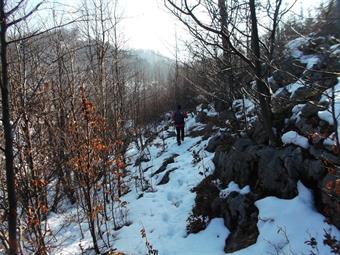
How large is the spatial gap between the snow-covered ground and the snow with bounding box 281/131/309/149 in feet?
2.42

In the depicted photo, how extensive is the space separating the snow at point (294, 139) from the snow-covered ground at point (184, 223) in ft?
2.42

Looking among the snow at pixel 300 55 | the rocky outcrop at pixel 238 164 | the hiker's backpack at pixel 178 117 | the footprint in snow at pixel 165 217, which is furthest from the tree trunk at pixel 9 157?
the hiker's backpack at pixel 178 117

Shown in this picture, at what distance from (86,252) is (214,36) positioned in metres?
4.93

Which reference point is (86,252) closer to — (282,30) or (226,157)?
(226,157)

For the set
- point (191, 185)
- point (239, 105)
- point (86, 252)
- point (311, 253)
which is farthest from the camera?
point (239, 105)

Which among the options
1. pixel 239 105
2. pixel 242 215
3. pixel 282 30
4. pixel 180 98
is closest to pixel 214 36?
pixel 282 30

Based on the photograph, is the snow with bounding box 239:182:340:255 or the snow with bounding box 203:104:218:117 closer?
the snow with bounding box 239:182:340:255

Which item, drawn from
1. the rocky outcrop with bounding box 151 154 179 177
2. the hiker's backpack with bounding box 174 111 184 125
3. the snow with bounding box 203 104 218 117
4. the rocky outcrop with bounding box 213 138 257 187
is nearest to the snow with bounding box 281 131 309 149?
the rocky outcrop with bounding box 213 138 257 187

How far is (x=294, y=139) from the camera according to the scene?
652cm

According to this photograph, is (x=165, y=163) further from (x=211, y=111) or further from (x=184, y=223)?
(x=211, y=111)

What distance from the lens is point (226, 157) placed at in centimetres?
824

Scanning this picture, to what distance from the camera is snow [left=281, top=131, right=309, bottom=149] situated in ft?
20.6

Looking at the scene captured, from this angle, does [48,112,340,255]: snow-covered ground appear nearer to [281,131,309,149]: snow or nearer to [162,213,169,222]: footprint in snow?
[162,213,169,222]: footprint in snow

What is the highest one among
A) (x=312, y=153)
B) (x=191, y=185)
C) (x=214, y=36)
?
(x=214, y=36)
